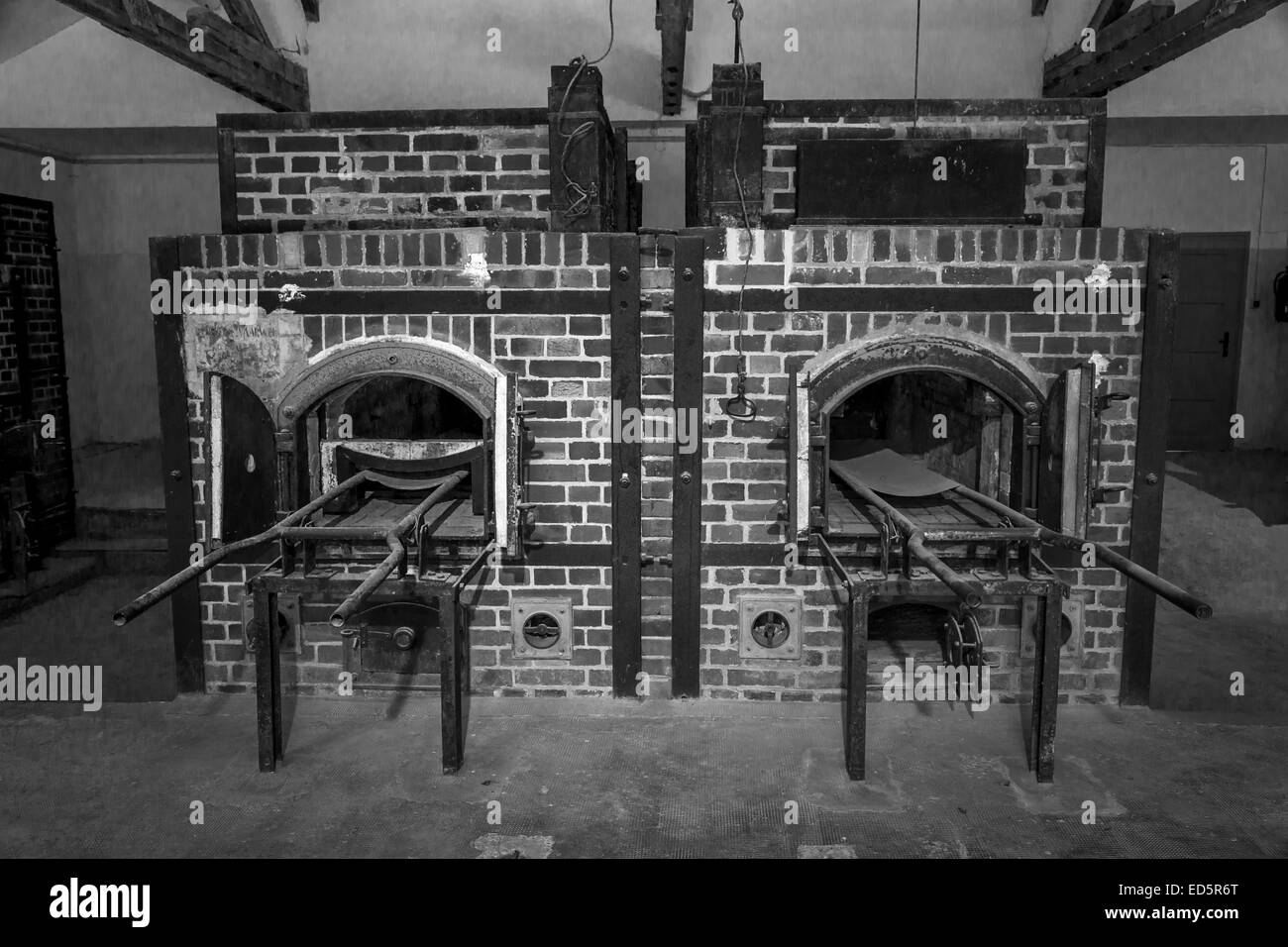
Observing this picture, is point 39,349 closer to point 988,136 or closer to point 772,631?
point 772,631

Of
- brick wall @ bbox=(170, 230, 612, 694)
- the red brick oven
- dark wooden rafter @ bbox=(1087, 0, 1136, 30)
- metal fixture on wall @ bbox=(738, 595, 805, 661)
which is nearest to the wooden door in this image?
dark wooden rafter @ bbox=(1087, 0, 1136, 30)

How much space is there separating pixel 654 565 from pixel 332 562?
1.24 m

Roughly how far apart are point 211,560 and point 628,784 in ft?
4.84

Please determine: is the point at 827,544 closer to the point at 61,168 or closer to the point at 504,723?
the point at 504,723

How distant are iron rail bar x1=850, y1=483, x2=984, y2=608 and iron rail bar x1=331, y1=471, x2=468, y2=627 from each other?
58.4 inches

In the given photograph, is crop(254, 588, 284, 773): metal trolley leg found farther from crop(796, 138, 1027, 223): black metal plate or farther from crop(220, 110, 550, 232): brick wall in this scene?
crop(796, 138, 1027, 223): black metal plate

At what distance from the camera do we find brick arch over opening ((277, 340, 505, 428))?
3760mm

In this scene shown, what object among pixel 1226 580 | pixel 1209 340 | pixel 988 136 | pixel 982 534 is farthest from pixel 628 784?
pixel 1209 340

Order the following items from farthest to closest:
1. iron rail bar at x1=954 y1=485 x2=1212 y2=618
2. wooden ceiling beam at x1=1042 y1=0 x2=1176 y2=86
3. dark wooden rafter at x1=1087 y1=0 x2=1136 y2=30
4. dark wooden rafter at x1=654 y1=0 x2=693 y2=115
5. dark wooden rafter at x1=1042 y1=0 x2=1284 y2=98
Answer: dark wooden rafter at x1=1087 y1=0 x2=1136 y2=30
dark wooden rafter at x1=654 y1=0 x2=693 y2=115
wooden ceiling beam at x1=1042 y1=0 x2=1176 y2=86
dark wooden rafter at x1=1042 y1=0 x2=1284 y2=98
iron rail bar at x1=954 y1=485 x2=1212 y2=618

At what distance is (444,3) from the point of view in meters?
6.23

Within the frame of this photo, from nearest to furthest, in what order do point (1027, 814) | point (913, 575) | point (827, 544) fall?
point (1027, 814) → point (913, 575) → point (827, 544)

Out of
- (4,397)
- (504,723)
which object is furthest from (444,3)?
(504,723)

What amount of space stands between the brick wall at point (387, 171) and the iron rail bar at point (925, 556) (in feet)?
5.73

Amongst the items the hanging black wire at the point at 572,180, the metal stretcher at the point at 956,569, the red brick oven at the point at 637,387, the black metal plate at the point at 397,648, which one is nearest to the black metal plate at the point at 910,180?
the red brick oven at the point at 637,387
